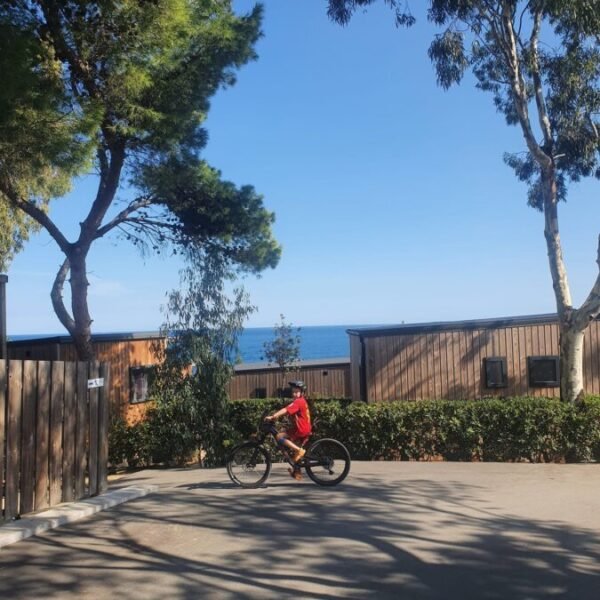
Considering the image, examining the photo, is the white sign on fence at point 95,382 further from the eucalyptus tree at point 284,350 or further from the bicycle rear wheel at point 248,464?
the eucalyptus tree at point 284,350

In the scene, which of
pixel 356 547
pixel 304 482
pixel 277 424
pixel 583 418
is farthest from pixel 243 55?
pixel 356 547

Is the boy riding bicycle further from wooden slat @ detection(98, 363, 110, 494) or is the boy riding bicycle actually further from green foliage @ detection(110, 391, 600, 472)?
green foliage @ detection(110, 391, 600, 472)

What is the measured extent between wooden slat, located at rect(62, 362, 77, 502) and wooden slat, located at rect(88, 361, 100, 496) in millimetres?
381

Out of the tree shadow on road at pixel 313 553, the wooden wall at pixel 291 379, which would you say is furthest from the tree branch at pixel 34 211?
the wooden wall at pixel 291 379

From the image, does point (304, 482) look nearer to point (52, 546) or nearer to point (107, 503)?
point (107, 503)

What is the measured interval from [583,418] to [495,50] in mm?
8291

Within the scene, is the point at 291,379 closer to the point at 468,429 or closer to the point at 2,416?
the point at 468,429

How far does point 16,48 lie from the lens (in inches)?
366

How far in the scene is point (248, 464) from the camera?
9.62m

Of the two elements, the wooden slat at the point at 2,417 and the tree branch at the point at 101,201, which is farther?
the tree branch at the point at 101,201

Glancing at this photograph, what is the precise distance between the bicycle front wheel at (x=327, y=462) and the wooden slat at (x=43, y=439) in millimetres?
3335

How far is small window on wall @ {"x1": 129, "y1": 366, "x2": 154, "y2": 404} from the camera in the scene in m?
15.7

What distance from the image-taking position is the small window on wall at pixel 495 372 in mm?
15055

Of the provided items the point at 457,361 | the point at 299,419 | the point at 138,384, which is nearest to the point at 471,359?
the point at 457,361
